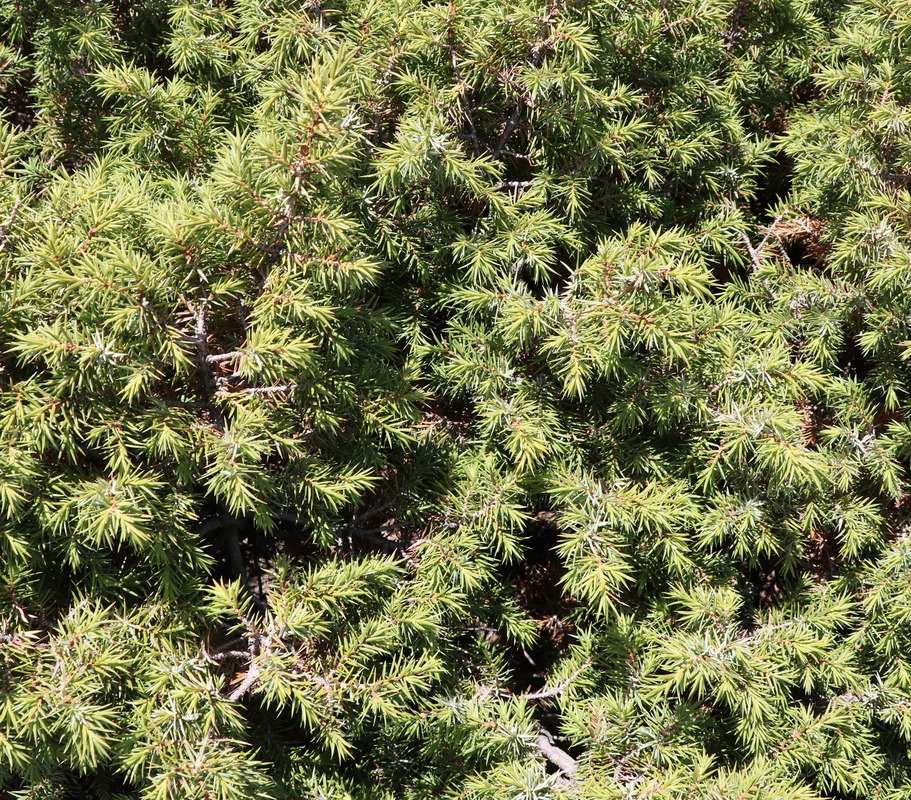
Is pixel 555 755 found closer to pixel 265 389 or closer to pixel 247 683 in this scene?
pixel 247 683

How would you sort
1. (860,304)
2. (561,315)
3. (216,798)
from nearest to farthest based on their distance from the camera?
(216,798) < (561,315) < (860,304)

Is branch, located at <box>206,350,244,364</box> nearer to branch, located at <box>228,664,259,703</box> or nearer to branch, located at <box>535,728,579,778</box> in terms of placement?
branch, located at <box>228,664,259,703</box>

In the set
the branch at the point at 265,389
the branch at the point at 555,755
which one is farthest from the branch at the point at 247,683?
the branch at the point at 555,755

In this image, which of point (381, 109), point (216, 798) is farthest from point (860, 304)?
point (216, 798)

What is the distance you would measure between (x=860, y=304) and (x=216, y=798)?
167cm

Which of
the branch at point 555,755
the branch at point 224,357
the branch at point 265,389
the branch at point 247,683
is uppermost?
the branch at point 224,357

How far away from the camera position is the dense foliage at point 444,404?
4.42 ft

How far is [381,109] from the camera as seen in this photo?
5.30 feet

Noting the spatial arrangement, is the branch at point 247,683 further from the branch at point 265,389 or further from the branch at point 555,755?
the branch at point 555,755

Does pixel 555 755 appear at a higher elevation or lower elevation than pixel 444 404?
lower

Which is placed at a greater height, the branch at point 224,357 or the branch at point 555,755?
the branch at point 224,357

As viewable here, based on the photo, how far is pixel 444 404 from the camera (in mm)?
1811

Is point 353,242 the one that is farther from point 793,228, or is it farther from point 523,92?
point 793,228

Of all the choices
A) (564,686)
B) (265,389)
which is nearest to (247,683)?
(265,389)
